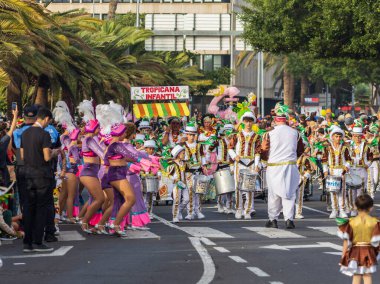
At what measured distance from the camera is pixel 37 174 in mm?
18406

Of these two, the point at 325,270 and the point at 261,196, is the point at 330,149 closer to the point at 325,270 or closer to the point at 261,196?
the point at 261,196

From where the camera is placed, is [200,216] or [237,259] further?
[200,216]

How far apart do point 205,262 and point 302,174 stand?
36.3ft

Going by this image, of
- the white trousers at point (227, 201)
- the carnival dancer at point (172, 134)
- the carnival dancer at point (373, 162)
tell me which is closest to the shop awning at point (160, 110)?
the carnival dancer at point (373, 162)

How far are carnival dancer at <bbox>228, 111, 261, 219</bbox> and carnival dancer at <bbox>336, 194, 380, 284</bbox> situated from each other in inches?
509

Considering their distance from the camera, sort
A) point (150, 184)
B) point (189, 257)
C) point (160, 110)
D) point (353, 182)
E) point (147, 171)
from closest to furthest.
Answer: point (189, 257) < point (147, 171) < point (353, 182) < point (150, 184) < point (160, 110)

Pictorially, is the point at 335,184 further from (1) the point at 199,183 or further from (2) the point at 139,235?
(2) the point at 139,235

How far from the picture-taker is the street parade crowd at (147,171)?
18.4 metres

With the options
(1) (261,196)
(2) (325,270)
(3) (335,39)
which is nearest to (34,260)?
(2) (325,270)

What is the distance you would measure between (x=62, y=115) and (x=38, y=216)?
18.5ft

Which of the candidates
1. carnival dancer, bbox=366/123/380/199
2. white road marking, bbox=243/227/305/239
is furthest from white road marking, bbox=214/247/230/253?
carnival dancer, bbox=366/123/380/199

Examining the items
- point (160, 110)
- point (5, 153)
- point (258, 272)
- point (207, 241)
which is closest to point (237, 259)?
point (258, 272)

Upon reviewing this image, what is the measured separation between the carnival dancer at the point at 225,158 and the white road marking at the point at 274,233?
14.4 ft

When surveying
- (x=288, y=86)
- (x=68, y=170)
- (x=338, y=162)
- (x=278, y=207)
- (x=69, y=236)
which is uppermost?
(x=288, y=86)
